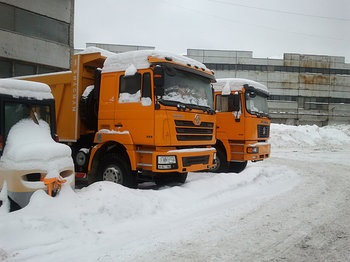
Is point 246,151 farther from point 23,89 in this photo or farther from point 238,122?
point 23,89

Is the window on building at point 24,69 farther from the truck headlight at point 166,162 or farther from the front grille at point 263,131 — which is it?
the truck headlight at point 166,162

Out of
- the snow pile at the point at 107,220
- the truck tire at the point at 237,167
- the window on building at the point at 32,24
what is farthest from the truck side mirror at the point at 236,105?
the window on building at the point at 32,24

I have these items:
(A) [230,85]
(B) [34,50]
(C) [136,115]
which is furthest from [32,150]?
(B) [34,50]

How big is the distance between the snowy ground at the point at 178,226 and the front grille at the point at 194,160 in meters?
0.55

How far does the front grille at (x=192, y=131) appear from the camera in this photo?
7711mm

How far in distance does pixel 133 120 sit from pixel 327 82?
161 ft

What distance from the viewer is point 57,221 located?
16.5 feet

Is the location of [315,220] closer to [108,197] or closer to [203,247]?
[203,247]

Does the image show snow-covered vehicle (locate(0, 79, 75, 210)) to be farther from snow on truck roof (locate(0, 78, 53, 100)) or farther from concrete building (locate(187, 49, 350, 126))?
concrete building (locate(187, 49, 350, 126))

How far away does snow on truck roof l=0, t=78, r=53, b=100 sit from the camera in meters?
6.25

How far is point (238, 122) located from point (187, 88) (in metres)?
3.59

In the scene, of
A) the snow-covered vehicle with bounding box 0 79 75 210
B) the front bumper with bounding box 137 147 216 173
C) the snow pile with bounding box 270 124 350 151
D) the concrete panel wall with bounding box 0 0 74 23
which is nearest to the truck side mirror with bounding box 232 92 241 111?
the front bumper with bounding box 137 147 216 173

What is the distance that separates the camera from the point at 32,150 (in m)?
5.74

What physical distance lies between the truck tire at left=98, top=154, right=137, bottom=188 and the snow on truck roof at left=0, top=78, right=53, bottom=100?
7.04ft
